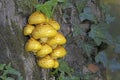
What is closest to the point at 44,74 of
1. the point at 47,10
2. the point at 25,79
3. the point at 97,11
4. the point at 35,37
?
the point at 25,79

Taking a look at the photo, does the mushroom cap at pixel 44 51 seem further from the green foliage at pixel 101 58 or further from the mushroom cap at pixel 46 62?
the green foliage at pixel 101 58

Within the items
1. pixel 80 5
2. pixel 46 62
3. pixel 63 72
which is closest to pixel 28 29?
pixel 46 62

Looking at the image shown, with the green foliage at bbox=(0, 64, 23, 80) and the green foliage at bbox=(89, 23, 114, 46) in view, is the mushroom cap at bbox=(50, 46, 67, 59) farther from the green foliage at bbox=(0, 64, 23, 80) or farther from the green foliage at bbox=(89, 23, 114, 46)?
the green foliage at bbox=(89, 23, 114, 46)

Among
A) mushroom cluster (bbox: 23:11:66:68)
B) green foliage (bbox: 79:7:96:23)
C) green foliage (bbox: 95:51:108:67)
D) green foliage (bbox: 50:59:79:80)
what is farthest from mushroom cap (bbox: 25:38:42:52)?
green foliage (bbox: 95:51:108:67)

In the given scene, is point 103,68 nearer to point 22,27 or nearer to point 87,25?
point 87,25

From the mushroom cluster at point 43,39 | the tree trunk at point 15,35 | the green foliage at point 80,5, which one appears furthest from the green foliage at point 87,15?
the tree trunk at point 15,35

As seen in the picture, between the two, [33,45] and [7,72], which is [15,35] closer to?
[33,45]
